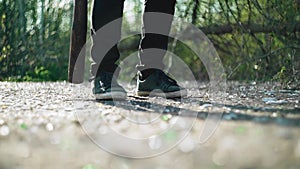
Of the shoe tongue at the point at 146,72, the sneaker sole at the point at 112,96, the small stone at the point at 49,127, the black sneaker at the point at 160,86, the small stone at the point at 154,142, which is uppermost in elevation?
the shoe tongue at the point at 146,72

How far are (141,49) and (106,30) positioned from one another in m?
0.21

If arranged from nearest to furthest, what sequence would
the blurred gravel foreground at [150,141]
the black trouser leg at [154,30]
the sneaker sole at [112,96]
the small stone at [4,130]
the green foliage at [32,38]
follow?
1. the blurred gravel foreground at [150,141]
2. the small stone at [4,130]
3. the sneaker sole at [112,96]
4. the black trouser leg at [154,30]
5. the green foliage at [32,38]

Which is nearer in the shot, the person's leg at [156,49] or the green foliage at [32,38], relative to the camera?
the person's leg at [156,49]

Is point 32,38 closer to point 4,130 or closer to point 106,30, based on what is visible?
point 106,30

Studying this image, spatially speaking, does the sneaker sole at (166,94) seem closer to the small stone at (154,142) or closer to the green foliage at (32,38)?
the small stone at (154,142)

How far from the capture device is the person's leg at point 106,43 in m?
2.08

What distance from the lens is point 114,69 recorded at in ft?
7.08

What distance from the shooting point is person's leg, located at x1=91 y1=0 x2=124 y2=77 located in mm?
2088

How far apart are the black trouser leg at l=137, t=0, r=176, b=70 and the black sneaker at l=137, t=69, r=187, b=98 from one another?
0.06 meters

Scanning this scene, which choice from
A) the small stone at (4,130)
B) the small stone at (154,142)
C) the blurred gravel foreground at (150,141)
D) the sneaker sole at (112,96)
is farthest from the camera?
the sneaker sole at (112,96)

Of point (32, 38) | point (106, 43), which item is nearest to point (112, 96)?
point (106, 43)

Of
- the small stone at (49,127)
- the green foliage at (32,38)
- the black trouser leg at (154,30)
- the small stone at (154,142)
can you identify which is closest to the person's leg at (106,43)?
the black trouser leg at (154,30)

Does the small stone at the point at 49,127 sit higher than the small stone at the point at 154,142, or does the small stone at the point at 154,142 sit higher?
the small stone at the point at 154,142

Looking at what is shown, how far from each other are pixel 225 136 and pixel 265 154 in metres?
0.16
